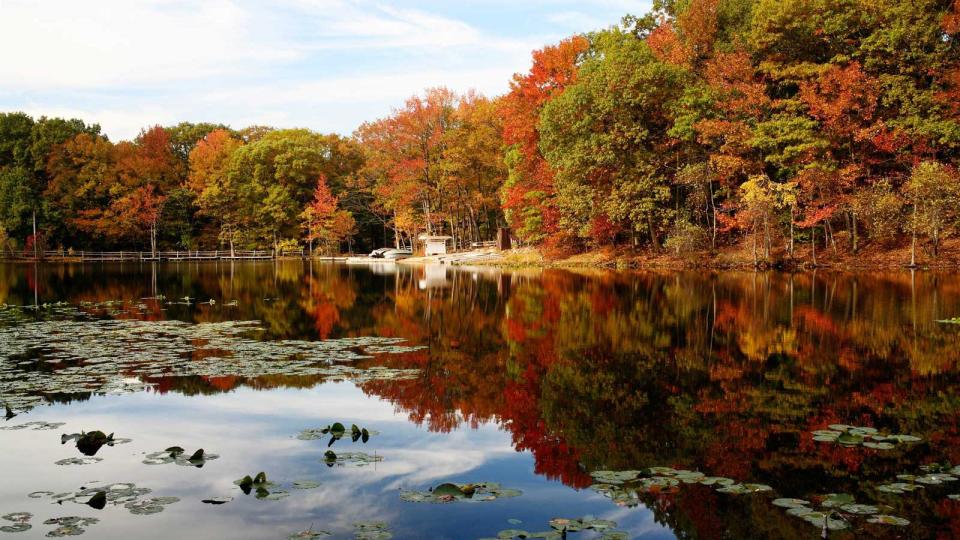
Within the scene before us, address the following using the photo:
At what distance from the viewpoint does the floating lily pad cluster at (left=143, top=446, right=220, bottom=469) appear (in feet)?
22.6

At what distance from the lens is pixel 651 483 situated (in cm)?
602

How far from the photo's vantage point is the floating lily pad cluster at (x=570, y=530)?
5016 mm

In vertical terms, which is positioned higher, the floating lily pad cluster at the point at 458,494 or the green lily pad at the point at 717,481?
the green lily pad at the point at 717,481

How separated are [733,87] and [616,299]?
64.9 feet

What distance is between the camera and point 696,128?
35.6 meters

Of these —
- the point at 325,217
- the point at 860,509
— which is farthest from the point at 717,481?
the point at 325,217

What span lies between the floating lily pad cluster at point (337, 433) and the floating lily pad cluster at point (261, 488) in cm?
136

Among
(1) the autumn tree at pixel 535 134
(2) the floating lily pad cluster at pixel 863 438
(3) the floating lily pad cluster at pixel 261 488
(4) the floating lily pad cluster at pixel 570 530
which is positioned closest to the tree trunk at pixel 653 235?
(1) the autumn tree at pixel 535 134

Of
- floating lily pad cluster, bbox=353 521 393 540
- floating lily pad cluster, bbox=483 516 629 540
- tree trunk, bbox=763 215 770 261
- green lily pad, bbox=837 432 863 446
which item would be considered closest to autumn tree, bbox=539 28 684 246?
tree trunk, bbox=763 215 770 261

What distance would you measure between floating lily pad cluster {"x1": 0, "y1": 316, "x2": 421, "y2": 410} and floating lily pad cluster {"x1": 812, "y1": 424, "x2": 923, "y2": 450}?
5.92 meters

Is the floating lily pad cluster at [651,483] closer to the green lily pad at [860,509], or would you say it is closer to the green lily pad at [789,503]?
the green lily pad at [789,503]

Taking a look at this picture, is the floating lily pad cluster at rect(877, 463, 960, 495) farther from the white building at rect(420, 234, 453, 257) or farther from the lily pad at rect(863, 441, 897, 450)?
the white building at rect(420, 234, 453, 257)

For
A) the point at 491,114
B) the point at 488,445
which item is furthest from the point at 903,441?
the point at 491,114

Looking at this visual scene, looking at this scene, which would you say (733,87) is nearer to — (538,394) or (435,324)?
(435,324)
